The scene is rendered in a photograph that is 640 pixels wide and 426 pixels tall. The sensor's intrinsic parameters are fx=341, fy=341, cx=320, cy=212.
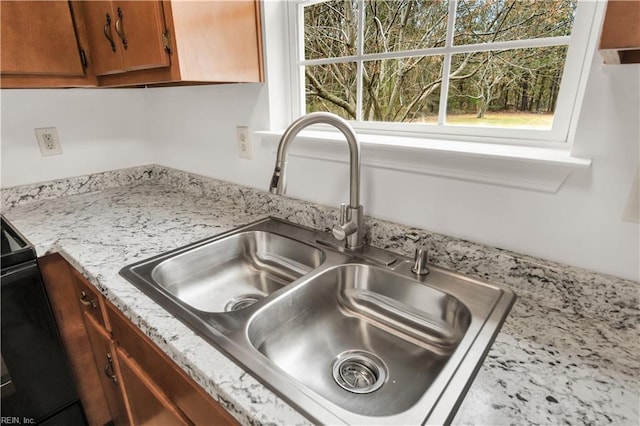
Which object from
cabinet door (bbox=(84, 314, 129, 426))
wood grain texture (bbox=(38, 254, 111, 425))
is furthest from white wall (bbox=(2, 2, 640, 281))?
cabinet door (bbox=(84, 314, 129, 426))

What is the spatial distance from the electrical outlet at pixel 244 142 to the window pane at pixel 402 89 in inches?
17.9

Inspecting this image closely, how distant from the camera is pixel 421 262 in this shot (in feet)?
2.76

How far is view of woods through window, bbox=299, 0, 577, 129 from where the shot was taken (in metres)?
0.82

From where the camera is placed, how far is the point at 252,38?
113 centimetres

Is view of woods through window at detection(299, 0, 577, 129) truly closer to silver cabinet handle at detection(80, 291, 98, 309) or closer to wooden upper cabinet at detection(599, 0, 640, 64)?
wooden upper cabinet at detection(599, 0, 640, 64)

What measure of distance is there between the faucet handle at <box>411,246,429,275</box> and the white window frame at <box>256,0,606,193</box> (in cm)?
20

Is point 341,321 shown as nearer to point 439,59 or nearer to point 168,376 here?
point 168,376

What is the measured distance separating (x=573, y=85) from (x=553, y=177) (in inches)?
9.6

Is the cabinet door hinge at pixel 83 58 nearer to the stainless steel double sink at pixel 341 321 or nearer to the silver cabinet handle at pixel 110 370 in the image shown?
the stainless steel double sink at pixel 341 321

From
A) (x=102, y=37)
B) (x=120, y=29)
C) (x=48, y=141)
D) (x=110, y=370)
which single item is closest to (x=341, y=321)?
(x=110, y=370)

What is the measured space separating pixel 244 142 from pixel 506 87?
2.91 ft

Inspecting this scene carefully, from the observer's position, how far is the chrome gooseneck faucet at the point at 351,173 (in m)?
0.82

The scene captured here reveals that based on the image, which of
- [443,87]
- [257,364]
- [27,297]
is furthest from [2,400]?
[443,87]

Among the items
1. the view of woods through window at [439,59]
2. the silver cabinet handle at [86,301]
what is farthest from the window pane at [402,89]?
the silver cabinet handle at [86,301]
